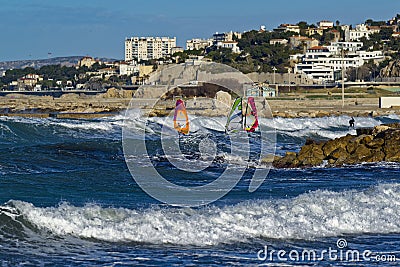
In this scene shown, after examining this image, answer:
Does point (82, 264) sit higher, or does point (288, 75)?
point (288, 75)

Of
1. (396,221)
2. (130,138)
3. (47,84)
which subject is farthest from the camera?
(47,84)

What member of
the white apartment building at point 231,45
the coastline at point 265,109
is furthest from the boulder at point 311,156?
the white apartment building at point 231,45

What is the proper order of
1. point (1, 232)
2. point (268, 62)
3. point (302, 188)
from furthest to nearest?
point (268, 62), point (302, 188), point (1, 232)

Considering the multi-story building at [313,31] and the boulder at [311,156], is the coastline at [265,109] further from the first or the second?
the multi-story building at [313,31]

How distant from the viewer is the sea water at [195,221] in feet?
29.6

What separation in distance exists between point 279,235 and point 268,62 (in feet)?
356

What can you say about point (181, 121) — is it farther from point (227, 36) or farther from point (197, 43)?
point (197, 43)

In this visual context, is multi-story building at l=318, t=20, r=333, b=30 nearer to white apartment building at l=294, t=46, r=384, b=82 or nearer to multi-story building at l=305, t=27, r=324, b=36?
multi-story building at l=305, t=27, r=324, b=36

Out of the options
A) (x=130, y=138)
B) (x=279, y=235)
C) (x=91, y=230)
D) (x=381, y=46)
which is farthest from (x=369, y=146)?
(x=381, y=46)

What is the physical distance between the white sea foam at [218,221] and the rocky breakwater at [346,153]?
6922mm

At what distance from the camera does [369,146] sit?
20.0 meters

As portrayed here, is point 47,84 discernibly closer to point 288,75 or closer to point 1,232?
point 288,75

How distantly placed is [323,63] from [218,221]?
10158 cm

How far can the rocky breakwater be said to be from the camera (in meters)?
19.0
